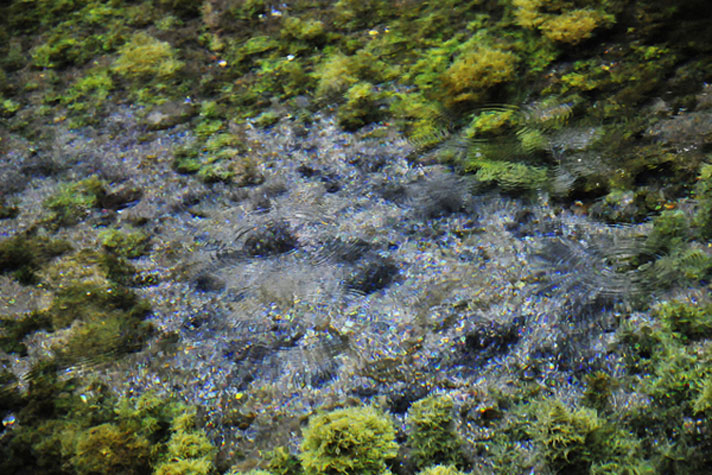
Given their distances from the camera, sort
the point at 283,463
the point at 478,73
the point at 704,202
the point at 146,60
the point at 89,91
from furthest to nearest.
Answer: the point at 146,60
the point at 89,91
the point at 478,73
the point at 704,202
the point at 283,463

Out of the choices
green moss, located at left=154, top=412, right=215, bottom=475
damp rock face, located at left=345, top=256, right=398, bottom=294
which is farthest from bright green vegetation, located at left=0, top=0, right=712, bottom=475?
damp rock face, located at left=345, top=256, right=398, bottom=294

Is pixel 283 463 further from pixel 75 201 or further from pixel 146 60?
pixel 146 60

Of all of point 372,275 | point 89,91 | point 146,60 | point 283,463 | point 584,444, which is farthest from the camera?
point 146,60

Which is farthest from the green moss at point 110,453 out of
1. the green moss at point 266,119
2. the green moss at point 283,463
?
the green moss at point 266,119

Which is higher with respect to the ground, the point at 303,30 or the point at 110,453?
the point at 303,30

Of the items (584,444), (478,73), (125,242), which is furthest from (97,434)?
(478,73)

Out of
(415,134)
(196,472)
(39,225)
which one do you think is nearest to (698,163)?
(415,134)

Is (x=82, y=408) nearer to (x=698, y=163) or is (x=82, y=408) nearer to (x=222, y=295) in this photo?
(x=222, y=295)
